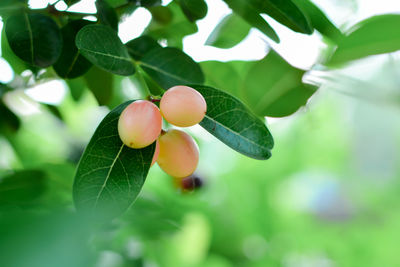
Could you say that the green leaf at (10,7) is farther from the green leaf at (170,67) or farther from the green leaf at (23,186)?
the green leaf at (23,186)

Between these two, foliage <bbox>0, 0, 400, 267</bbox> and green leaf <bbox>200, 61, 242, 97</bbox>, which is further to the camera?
green leaf <bbox>200, 61, 242, 97</bbox>

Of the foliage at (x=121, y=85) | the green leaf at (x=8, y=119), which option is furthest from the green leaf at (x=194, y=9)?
the green leaf at (x=8, y=119)

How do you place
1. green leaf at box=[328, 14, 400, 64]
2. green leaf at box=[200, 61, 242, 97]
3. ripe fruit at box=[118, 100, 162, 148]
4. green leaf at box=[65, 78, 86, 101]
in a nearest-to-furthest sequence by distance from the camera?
ripe fruit at box=[118, 100, 162, 148]
green leaf at box=[328, 14, 400, 64]
green leaf at box=[200, 61, 242, 97]
green leaf at box=[65, 78, 86, 101]

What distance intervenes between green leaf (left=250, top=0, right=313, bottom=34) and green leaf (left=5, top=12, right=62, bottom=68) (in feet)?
0.64

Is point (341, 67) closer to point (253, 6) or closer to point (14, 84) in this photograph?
point (253, 6)

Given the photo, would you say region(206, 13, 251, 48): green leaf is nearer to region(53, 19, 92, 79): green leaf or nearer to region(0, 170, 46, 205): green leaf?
region(53, 19, 92, 79): green leaf

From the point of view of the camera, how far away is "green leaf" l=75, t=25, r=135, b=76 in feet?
1.14

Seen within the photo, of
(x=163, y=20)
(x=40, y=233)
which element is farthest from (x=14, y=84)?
(x=40, y=233)

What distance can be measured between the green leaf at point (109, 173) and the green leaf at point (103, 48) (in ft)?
0.13

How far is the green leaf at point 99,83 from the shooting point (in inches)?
20.2

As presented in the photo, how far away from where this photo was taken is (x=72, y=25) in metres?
0.43

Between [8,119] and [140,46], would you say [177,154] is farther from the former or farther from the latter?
[8,119]

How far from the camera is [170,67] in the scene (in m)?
0.43

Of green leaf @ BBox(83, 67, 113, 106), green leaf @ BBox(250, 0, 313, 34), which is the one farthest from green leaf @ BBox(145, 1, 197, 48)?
green leaf @ BBox(250, 0, 313, 34)
